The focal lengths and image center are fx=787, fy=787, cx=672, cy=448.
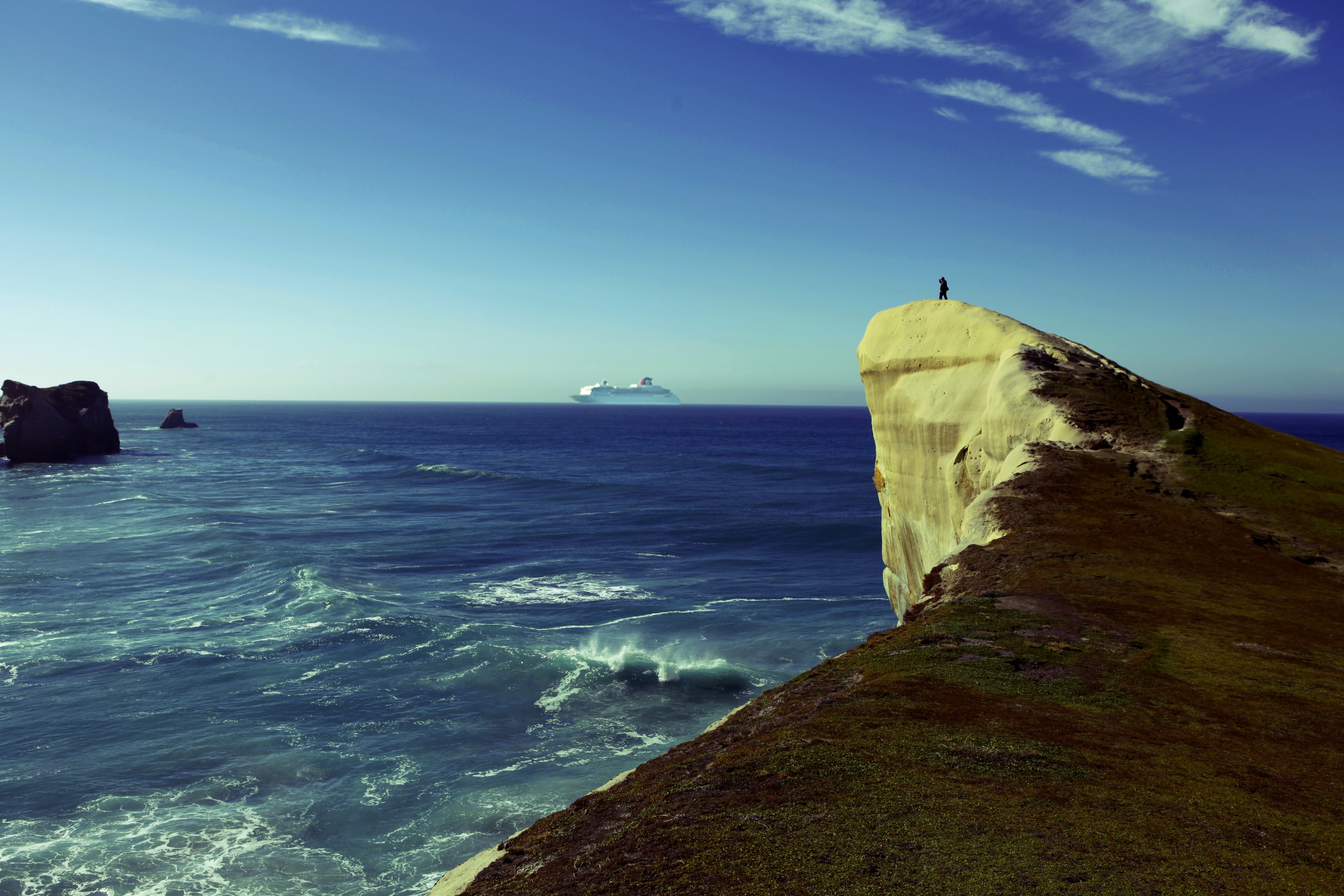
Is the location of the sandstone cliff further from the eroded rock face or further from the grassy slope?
the eroded rock face

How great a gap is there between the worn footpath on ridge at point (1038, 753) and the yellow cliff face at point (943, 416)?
513cm

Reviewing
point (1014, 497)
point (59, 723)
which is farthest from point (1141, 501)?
point (59, 723)

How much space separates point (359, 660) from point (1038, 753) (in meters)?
22.7

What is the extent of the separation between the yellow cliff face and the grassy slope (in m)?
5.88

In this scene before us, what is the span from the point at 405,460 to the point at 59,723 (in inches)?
2944

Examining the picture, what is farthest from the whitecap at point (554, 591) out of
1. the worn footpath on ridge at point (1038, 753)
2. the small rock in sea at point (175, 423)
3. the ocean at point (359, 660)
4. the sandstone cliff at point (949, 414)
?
the small rock in sea at point (175, 423)

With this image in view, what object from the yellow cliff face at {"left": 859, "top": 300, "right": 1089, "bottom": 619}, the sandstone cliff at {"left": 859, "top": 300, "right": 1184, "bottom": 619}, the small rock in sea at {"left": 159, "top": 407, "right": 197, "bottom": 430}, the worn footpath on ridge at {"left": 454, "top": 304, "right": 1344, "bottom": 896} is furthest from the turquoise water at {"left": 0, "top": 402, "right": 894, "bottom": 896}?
the small rock in sea at {"left": 159, "top": 407, "right": 197, "bottom": 430}

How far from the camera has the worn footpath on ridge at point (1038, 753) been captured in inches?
209

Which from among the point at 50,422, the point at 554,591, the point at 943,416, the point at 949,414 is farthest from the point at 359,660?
the point at 50,422

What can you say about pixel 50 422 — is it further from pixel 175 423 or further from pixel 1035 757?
pixel 1035 757

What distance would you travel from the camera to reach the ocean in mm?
15391

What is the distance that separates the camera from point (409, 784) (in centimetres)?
1738

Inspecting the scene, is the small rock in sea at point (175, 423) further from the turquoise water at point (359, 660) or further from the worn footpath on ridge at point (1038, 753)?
the worn footpath on ridge at point (1038, 753)

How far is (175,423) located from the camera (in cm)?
15638
